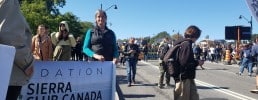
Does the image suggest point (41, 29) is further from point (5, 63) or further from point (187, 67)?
point (5, 63)

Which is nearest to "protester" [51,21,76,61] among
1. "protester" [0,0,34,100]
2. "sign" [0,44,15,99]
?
"protester" [0,0,34,100]

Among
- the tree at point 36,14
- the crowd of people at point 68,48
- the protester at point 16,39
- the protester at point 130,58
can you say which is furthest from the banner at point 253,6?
the tree at point 36,14

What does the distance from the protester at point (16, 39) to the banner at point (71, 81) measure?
4.81ft

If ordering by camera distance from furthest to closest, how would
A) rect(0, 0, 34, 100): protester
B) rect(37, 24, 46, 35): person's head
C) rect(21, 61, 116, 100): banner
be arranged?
rect(37, 24, 46, 35): person's head → rect(21, 61, 116, 100): banner → rect(0, 0, 34, 100): protester

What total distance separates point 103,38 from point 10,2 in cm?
350

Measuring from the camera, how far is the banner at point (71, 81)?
20.2 ft

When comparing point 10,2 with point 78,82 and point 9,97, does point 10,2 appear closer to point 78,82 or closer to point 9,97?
point 9,97

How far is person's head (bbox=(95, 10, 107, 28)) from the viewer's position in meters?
7.61

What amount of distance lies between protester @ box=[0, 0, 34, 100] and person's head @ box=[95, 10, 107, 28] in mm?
3008

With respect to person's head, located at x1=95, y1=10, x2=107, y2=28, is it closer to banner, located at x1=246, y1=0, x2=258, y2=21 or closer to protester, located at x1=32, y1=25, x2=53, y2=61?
banner, located at x1=246, y1=0, x2=258, y2=21

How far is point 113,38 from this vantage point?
312 inches

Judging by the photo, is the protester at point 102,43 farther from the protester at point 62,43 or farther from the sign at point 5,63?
the sign at point 5,63

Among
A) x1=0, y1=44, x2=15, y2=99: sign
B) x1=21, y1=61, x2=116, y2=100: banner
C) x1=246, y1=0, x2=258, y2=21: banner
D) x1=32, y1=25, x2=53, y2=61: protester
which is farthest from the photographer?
x1=32, y1=25, x2=53, y2=61: protester

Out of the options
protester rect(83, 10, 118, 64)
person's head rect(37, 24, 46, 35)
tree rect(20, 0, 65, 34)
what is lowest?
protester rect(83, 10, 118, 64)
